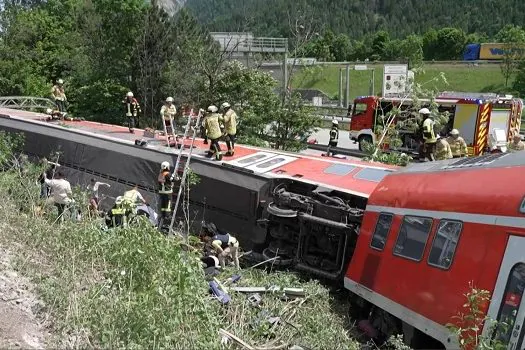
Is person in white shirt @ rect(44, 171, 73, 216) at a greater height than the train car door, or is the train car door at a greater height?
the train car door

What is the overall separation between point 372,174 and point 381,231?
260 centimetres

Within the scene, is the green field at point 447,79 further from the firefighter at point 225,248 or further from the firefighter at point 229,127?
the firefighter at point 225,248

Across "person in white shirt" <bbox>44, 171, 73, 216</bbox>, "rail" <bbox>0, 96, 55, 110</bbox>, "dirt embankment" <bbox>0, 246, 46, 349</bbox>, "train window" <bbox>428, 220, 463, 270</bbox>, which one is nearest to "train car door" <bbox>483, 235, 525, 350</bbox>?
"train window" <bbox>428, 220, 463, 270</bbox>

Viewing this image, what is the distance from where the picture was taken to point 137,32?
27.2 m

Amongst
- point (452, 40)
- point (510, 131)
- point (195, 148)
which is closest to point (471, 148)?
point (510, 131)

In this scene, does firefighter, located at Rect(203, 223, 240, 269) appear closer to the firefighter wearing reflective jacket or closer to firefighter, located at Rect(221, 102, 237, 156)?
the firefighter wearing reflective jacket

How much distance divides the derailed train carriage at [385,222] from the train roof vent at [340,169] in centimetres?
2

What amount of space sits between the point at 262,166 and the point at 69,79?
22596mm

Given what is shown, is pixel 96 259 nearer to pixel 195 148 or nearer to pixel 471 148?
pixel 195 148

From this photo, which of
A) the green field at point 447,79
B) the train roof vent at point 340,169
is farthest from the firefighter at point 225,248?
the green field at point 447,79

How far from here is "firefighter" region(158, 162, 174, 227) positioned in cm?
1102

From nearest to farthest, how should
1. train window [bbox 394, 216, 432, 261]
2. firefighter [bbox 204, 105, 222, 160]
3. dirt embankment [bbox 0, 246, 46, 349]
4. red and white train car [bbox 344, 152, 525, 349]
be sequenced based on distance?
dirt embankment [bbox 0, 246, 46, 349], red and white train car [bbox 344, 152, 525, 349], train window [bbox 394, 216, 432, 261], firefighter [bbox 204, 105, 222, 160]

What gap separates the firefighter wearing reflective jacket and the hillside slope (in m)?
126

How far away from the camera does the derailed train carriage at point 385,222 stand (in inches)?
190
